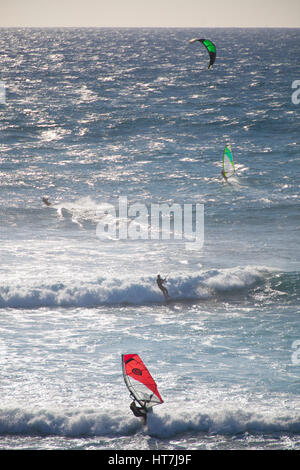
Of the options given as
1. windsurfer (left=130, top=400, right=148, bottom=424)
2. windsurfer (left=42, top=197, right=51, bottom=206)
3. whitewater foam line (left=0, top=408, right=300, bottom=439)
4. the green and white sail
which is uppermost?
the green and white sail

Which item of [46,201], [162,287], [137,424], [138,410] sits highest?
[46,201]

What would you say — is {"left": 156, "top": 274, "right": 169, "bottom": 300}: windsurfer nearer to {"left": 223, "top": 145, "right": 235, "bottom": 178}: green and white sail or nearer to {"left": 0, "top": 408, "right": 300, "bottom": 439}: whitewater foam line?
{"left": 0, "top": 408, "right": 300, "bottom": 439}: whitewater foam line

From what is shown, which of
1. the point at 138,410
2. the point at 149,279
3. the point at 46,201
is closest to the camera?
the point at 138,410

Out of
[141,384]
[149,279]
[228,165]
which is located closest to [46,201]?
[149,279]

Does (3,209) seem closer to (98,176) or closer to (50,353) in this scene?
(98,176)

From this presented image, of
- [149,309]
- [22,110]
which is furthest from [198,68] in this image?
[149,309]

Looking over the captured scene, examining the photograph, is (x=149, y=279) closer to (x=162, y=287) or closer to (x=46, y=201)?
(x=162, y=287)

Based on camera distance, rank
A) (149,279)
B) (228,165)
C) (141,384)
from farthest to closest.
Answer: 1. (228,165)
2. (149,279)
3. (141,384)

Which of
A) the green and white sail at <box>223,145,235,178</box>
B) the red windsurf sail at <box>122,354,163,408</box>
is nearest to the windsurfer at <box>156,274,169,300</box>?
the red windsurf sail at <box>122,354,163,408</box>
